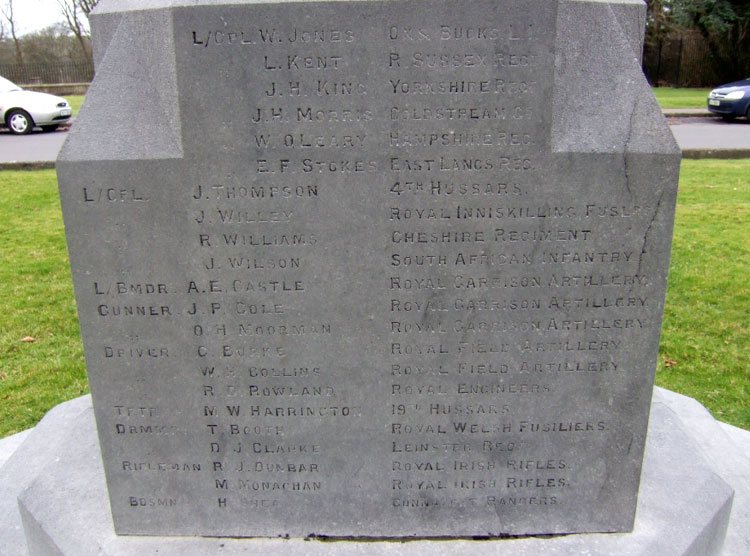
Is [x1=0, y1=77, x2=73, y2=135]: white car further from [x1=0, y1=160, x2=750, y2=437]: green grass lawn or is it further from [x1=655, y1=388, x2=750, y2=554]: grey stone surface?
[x1=655, y1=388, x2=750, y2=554]: grey stone surface

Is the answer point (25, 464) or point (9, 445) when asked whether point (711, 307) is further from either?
point (9, 445)

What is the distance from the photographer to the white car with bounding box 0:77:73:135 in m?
16.9

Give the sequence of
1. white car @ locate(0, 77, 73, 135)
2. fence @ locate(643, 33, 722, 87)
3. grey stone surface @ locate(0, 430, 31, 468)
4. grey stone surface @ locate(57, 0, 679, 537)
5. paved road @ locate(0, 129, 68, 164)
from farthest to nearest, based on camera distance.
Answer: fence @ locate(643, 33, 722, 87) < white car @ locate(0, 77, 73, 135) < paved road @ locate(0, 129, 68, 164) < grey stone surface @ locate(0, 430, 31, 468) < grey stone surface @ locate(57, 0, 679, 537)

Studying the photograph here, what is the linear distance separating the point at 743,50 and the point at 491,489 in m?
33.4

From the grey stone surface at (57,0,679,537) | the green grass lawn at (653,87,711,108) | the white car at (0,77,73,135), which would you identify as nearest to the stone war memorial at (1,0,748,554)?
the grey stone surface at (57,0,679,537)

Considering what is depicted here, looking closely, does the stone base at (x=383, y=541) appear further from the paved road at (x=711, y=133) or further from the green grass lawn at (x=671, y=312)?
the paved road at (x=711, y=133)

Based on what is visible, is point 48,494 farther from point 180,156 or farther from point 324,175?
point 324,175

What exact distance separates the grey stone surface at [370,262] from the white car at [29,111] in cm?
1687

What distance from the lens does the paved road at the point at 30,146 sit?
12797 mm

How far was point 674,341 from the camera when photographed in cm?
553

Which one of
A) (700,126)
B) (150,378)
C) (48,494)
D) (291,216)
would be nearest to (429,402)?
(291,216)

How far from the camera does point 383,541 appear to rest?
276 cm

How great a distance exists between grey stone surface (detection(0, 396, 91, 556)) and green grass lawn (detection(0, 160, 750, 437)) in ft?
3.55

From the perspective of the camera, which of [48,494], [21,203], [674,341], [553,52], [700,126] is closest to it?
[553,52]
